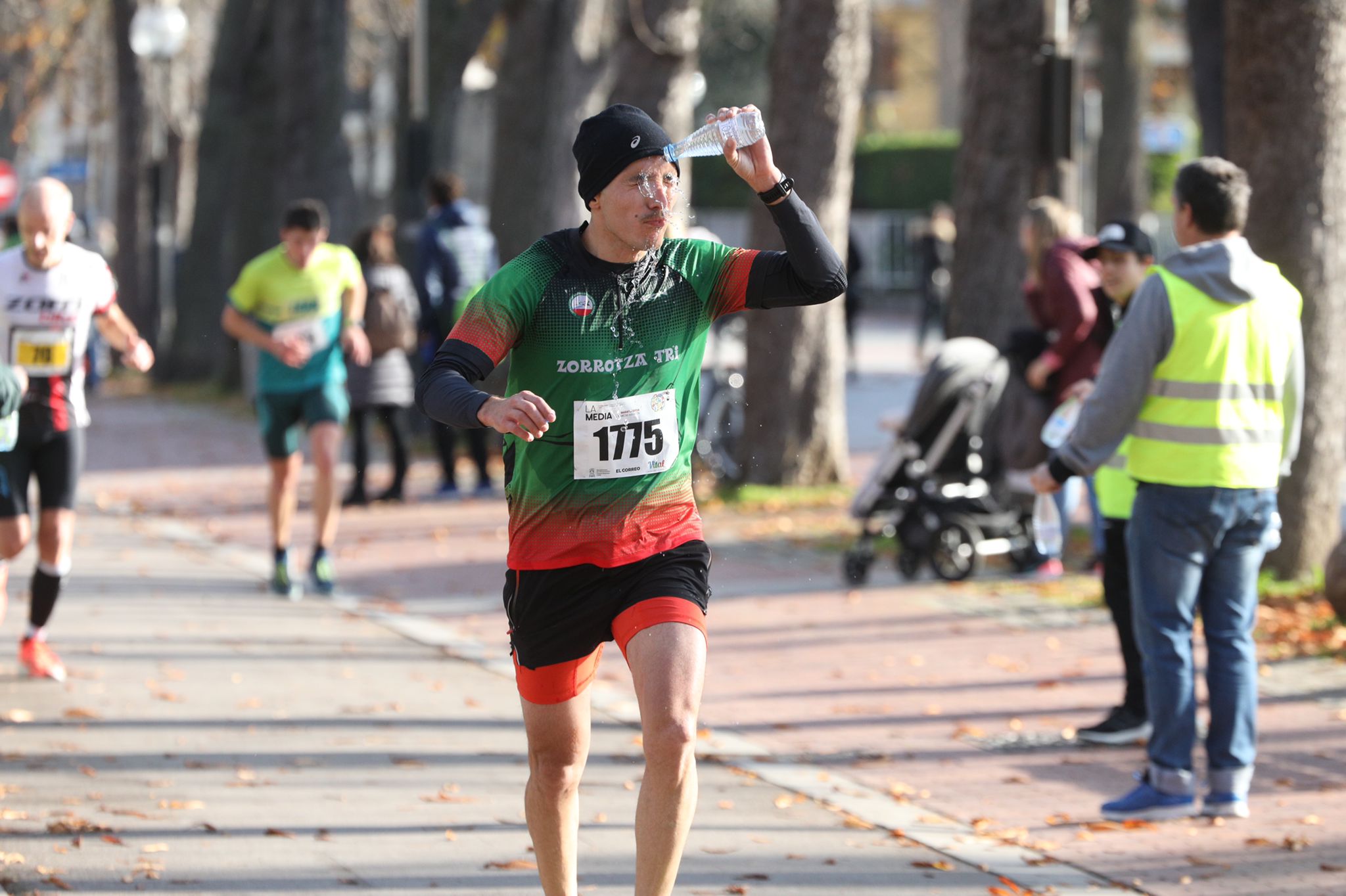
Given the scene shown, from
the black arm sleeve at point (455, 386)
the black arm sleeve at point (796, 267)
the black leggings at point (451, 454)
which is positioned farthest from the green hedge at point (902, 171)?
the black arm sleeve at point (455, 386)

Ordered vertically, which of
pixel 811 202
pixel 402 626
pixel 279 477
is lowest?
pixel 402 626

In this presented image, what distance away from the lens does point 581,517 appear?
4469 mm

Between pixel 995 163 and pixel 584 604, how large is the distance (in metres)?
7.90

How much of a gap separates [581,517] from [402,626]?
5364 mm

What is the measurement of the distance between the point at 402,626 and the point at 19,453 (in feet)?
7.61

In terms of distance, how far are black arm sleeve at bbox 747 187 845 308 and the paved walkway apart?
68.7 inches

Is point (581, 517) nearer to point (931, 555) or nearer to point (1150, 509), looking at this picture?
point (1150, 509)

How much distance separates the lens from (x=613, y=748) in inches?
280

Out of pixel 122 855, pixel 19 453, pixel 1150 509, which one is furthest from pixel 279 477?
pixel 1150 509

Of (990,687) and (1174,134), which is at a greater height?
(1174,134)

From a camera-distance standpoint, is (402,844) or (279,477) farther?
(279,477)

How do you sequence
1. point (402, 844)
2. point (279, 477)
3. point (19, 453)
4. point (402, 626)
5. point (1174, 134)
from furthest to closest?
point (1174, 134), point (279, 477), point (402, 626), point (19, 453), point (402, 844)

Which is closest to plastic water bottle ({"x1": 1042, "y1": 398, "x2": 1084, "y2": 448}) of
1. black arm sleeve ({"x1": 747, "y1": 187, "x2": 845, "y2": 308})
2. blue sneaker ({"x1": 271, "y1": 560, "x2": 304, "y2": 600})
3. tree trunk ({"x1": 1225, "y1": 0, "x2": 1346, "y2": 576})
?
tree trunk ({"x1": 1225, "y1": 0, "x2": 1346, "y2": 576})

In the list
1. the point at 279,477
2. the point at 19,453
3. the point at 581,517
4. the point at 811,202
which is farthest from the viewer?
the point at 811,202
